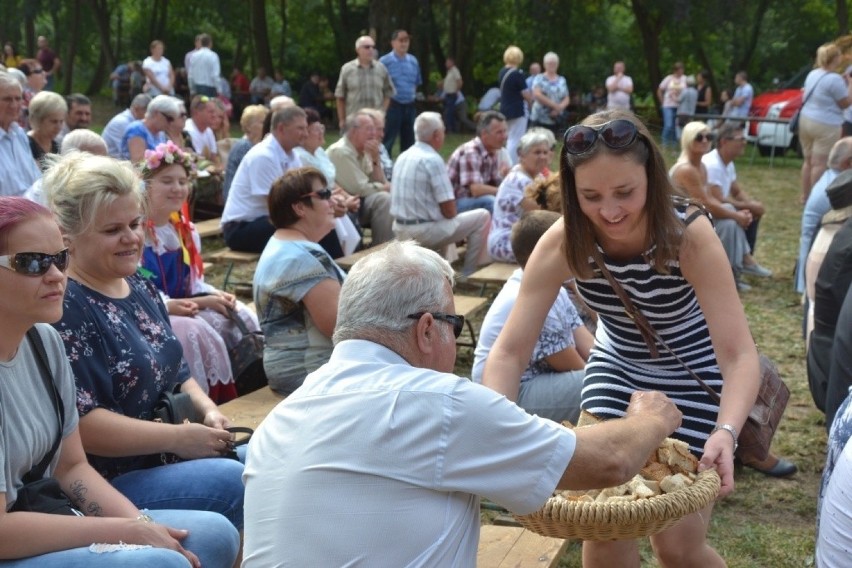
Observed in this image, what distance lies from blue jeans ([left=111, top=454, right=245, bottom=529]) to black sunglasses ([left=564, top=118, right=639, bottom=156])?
1485 mm

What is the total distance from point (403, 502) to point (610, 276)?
1.13 meters

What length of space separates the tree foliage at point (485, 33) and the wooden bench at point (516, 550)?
81.4ft

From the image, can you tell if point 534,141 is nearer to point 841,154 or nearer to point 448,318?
point 841,154

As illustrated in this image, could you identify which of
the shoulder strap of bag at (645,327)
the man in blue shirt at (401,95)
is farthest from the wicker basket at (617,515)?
the man in blue shirt at (401,95)

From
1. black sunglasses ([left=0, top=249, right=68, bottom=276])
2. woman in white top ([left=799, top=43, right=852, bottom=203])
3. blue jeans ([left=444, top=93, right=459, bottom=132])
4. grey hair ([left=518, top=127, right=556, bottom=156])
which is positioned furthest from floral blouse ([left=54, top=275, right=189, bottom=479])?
blue jeans ([left=444, top=93, right=459, bottom=132])

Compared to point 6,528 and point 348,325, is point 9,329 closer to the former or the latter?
point 6,528

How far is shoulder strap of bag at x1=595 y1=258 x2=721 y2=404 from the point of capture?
9.40 ft

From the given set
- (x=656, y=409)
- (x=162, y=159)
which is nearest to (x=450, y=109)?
(x=162, y=159)

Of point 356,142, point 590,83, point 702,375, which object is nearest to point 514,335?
point 702,375

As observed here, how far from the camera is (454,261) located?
381 inches

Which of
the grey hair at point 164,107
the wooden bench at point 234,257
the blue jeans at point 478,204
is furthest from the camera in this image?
the blue jeans at point 478,204

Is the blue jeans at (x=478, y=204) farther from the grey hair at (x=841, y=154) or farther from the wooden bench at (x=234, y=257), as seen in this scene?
the grey hair at (x=841, y=154)

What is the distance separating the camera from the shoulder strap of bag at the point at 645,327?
2.87 metres

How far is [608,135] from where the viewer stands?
8.57ft
